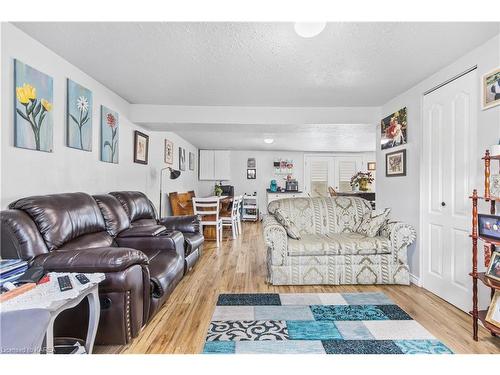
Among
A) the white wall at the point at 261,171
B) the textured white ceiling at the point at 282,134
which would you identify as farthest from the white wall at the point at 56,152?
the white wall at the point at 261,171

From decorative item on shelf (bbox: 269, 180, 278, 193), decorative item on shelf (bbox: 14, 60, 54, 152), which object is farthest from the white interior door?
decorative item on shelf (bbox: 269, 180, 278, 193)

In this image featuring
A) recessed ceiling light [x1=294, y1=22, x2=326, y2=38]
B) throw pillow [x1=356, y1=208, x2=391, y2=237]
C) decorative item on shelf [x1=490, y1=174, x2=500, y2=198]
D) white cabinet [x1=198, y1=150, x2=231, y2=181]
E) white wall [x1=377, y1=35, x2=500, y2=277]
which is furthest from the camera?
white cabinet [x1=198, y1=150, x2=231, y2=181]

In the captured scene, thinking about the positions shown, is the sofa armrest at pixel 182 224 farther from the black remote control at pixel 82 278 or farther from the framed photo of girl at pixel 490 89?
the framed photo of girl at pixel 490 89

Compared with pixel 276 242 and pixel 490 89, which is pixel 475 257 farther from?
pixel 276 242

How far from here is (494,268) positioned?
1.80m

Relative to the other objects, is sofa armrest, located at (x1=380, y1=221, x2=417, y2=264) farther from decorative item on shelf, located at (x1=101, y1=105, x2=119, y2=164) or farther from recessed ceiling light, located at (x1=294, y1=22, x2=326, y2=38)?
decorative item on shelf, located at (x1=101, y1=105, x2=119, y2=164)

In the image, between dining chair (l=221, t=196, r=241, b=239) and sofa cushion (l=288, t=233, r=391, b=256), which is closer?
sofa cushion (l=288, t=233, r=391, b=256)

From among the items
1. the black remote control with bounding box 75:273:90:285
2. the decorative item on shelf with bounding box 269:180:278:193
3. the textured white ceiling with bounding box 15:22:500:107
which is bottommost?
the black remote control with bounding box 75:273:90:285

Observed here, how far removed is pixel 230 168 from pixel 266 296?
19.5 ft

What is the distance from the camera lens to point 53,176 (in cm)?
230

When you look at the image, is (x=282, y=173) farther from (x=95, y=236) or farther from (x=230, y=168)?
(x=95, y=236)

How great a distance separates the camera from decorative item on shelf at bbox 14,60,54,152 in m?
1.90

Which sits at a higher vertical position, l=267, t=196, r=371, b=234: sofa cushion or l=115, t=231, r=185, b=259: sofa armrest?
l=267, t=196, r=371, b=234: sofa cushion

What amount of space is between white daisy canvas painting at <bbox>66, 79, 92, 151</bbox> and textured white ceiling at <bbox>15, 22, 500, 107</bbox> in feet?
0.78
